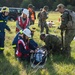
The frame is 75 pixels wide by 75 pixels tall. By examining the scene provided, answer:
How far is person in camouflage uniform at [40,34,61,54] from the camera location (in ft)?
29.7

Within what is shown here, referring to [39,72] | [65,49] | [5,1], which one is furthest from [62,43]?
[5,1]

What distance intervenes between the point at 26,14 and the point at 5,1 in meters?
60.2

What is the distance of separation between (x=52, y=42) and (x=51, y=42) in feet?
0.12

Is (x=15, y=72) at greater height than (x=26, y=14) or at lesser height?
lesser

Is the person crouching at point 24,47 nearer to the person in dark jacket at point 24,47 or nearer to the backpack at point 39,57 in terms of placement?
the person in dark jacket at point 24,47

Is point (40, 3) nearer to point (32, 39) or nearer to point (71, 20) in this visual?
point (32, 39)

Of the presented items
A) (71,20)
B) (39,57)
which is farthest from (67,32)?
(39,57)

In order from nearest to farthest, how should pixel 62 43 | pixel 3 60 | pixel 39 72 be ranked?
1. pixel 39 72
2. pixel 3 60
3. pixel 62 43

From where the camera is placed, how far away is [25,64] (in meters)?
8.27

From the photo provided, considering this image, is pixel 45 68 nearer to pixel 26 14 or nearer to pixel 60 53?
pixel 60 53

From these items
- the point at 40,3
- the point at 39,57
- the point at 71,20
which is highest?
the point at 71,20

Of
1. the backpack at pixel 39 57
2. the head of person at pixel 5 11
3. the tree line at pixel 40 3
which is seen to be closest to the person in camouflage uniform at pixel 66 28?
the backpack at pixel 39 57

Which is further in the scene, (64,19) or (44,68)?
(64,19)

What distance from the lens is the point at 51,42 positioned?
9.14 meters
